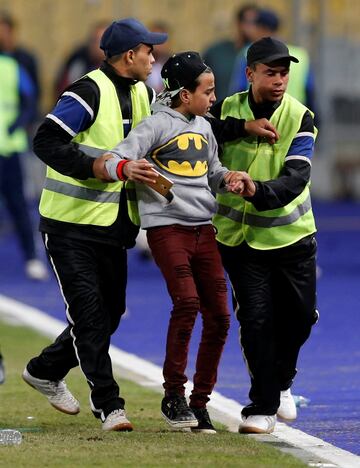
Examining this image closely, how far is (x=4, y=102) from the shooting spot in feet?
54.7

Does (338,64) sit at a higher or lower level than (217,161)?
lower

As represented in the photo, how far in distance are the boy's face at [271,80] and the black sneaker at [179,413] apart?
59.3 inches

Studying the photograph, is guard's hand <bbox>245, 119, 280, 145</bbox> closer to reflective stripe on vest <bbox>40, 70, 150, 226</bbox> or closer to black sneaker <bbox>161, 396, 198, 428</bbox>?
reflective stripe on vest <bbox>40, 70, 150, 226</bbox>

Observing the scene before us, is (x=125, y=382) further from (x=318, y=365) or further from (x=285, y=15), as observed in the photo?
(x=285, y=15)

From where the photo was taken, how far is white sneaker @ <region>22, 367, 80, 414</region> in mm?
8914

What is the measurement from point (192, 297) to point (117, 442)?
777 mm

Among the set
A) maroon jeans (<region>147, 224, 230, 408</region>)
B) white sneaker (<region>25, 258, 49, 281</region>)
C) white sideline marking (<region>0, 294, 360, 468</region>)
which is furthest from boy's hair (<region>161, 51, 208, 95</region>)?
white sneaker (<region>25, 258, 49, 281</region>)

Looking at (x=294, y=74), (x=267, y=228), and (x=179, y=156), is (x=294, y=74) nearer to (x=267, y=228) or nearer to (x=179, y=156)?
(x=267, y=228)

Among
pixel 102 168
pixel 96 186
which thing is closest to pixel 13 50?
pixel 96 186

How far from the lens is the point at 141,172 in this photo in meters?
8.02

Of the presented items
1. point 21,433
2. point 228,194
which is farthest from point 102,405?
point 228,194

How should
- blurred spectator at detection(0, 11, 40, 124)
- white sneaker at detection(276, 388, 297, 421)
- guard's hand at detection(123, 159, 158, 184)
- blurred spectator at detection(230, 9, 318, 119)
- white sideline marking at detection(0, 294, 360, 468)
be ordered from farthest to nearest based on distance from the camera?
blurred spectator at detection(0, 11, 40, 124), blurred spectator at detection(230, 9, 318, 119), white sneaker at detection(276, 388, 297, 421), guard's hand at detection(123, 159, 158, 184), white sideline marking at detection(0, 294, 360, 468)

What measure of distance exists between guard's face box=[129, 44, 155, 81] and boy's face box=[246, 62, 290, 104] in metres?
0.53

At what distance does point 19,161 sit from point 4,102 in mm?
597
